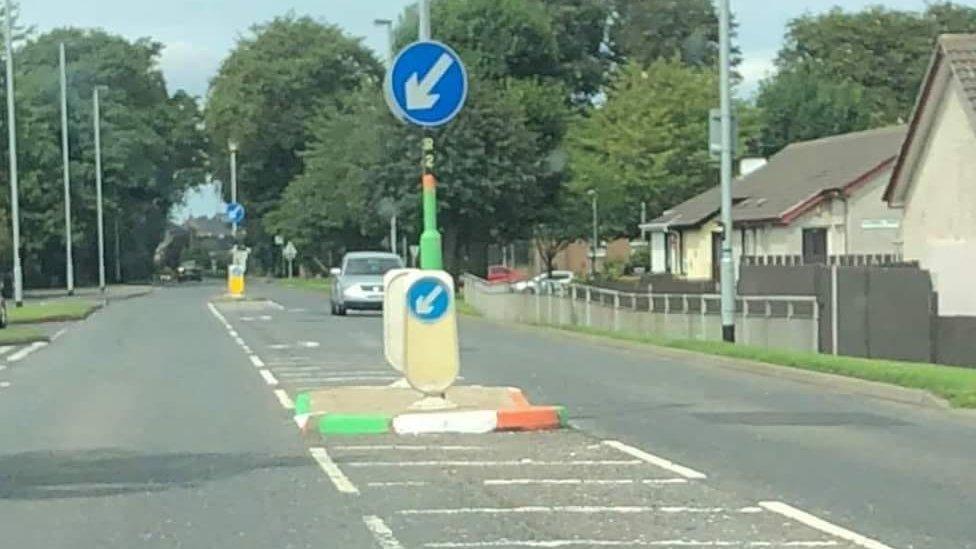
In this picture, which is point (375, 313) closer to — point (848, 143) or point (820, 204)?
point (820, 204)

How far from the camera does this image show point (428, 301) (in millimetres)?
15672

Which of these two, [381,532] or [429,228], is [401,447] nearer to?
[429,228]

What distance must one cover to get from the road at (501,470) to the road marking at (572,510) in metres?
0.03

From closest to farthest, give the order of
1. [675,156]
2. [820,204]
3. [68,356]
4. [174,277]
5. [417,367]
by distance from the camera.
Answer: [417,367] < [68,356] < [820,204] < [675,156] < [174,277]

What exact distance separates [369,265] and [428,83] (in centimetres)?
3089

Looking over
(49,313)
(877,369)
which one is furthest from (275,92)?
(877,369)

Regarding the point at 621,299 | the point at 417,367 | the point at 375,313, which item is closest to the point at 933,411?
the point at 417,367

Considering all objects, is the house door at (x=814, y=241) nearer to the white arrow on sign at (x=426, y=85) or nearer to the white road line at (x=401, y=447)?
the white arrow on sign at (x=426, y=85)

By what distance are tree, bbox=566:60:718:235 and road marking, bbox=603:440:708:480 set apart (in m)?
53.1

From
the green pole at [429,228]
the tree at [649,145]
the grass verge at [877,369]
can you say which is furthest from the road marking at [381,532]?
the tree at [649,145]

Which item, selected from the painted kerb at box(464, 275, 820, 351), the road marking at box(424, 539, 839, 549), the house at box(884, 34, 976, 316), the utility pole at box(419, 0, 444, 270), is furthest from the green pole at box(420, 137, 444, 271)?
the house at box(884, 34, 976, 316)

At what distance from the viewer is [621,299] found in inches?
1483

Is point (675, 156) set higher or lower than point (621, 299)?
higher

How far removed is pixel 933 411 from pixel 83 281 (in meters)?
88.7
